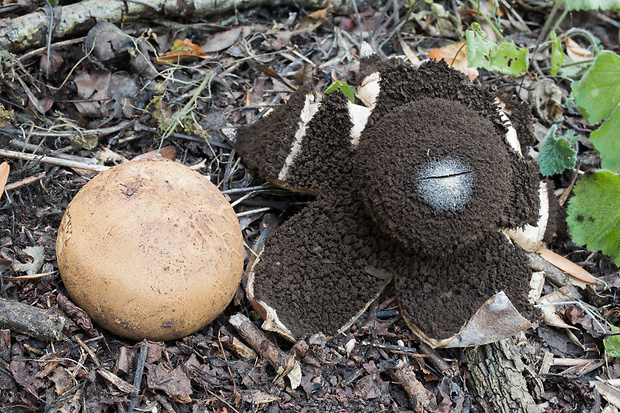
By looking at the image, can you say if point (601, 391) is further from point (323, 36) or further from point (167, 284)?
point (323, 36)

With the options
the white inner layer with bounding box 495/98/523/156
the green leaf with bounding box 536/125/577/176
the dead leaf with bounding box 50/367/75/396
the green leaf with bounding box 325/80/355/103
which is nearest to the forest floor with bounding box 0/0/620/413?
the dead leaf with bounding box 50/367/75/396

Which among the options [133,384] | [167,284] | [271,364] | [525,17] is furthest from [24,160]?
[525,17]

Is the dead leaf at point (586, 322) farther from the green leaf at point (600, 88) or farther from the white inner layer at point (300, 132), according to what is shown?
the white inner layer at point (300, 132)

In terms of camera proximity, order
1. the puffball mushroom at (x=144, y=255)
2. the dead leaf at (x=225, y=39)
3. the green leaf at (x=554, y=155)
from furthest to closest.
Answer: the dead leaf at (x=225, y=39)
the green leaf at (x=554, y=155)
the puffball mushroom at (x=144, y=255)

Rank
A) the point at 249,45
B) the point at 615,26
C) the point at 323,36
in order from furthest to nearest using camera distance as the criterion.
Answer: the point at 615,26, the point at 323,36, the point at 249,45

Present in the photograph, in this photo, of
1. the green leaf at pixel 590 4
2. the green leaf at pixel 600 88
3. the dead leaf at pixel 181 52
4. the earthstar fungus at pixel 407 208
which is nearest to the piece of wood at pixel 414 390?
the earthstar fungus at pixel 407 208

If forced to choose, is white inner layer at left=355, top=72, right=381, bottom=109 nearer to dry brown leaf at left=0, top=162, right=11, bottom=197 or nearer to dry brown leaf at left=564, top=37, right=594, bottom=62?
dry brown leaf at left=0, top=162, right=11, bottom=197
